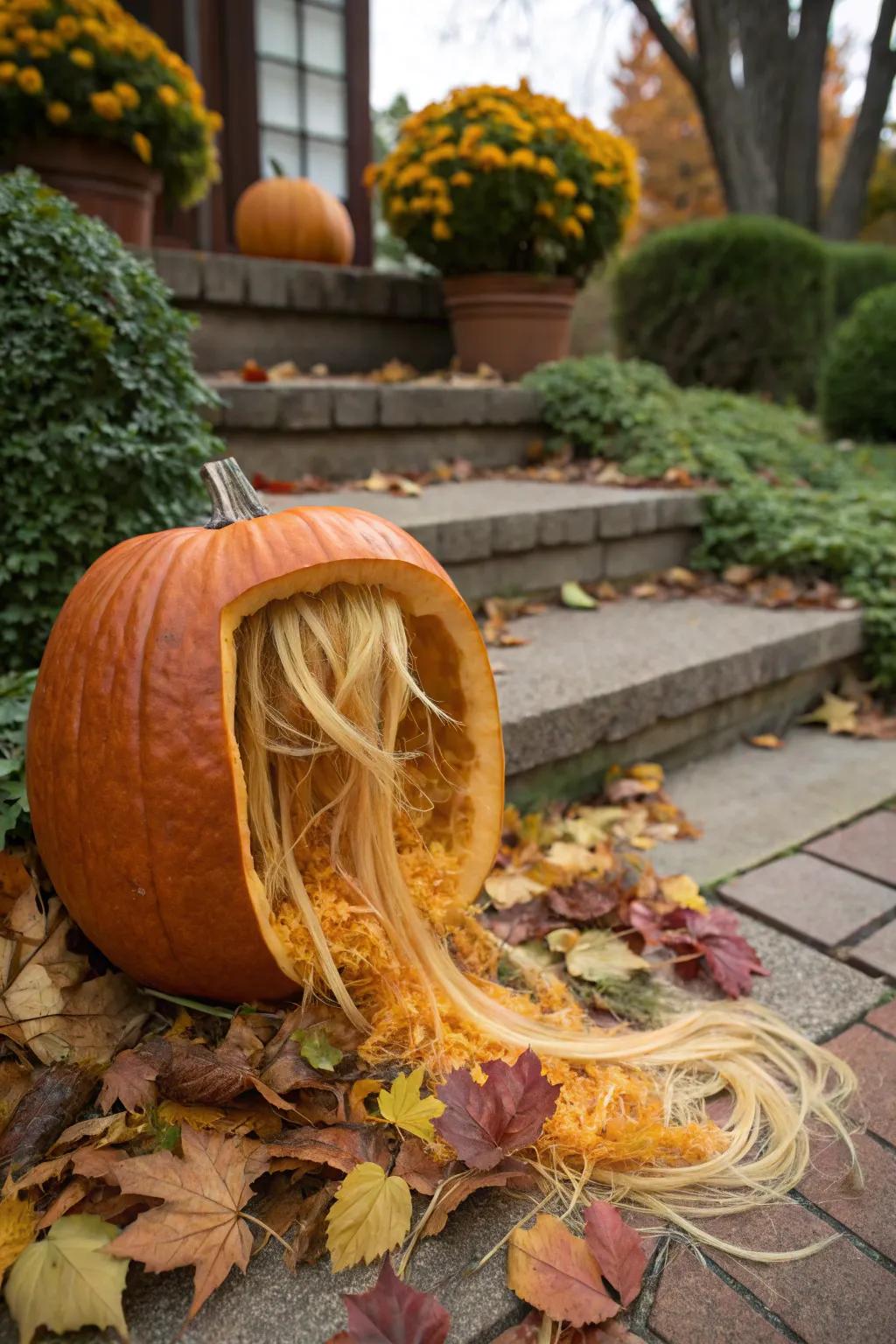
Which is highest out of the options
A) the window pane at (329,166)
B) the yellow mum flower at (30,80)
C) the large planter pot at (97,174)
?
the window pane at (329,166)

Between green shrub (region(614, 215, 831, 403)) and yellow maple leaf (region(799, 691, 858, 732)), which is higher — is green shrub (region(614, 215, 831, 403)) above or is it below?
above

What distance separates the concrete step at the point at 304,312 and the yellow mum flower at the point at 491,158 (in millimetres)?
636

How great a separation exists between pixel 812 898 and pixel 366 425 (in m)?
2.16

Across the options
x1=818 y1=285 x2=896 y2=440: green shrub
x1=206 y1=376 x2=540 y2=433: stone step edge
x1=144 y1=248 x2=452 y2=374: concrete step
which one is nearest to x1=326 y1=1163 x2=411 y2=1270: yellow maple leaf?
x1=206 y1=376 x2=540 y2=433: stone step edge

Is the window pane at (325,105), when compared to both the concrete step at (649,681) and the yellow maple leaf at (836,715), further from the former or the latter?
the yellow maple leaf at (836,715)

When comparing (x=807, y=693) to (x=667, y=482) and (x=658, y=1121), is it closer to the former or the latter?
(x=667, y=482)

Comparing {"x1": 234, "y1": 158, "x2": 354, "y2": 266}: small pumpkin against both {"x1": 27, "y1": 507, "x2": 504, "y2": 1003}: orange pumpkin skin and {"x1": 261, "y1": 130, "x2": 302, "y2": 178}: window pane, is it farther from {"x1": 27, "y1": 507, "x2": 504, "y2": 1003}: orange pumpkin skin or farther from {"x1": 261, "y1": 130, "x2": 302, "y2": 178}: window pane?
{"x1": 27, "y1": 507, "x2": 504, "y2": 1003}: orange pumpkin skin

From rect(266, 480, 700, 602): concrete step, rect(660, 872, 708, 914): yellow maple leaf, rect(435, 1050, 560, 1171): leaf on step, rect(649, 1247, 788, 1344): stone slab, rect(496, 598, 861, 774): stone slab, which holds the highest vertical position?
rect(266, 480, 700, 602): concrete step

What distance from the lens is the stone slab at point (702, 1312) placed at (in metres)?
0.94

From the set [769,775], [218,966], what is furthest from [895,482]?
[218,966]

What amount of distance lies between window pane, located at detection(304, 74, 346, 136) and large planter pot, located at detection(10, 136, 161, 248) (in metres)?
3.27

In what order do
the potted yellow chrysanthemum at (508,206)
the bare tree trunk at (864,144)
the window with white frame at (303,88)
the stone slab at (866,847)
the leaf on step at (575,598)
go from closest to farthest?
the stone slab at (866,847) < the leaf on step at (575,598) < the potted yellow chrysanthemum at (508,206) < the window with white frame at (303,88) < the bare tree trunk at (864,144)

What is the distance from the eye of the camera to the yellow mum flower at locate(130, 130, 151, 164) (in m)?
3.18

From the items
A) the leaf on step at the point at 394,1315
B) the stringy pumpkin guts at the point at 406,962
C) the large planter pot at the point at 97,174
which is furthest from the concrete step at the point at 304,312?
the leaf on step at the point at 394,1315
